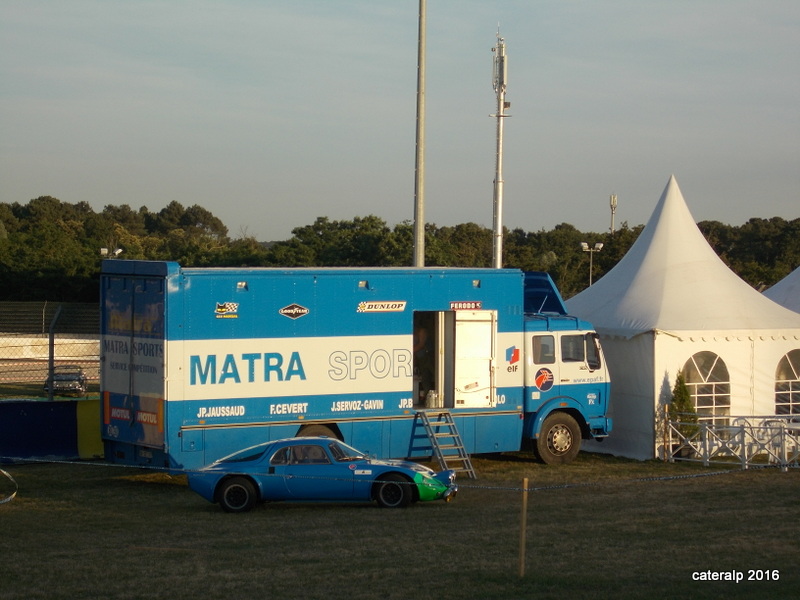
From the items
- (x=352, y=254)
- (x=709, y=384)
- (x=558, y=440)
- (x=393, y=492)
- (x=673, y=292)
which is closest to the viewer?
(x=393, y=492)

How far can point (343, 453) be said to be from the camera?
48.7ft

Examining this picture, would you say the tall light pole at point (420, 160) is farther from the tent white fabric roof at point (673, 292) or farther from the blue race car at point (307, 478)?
the blue race car at point (307, 478)

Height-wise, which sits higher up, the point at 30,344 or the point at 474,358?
the point at 30,344

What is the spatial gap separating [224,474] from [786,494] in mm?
8063

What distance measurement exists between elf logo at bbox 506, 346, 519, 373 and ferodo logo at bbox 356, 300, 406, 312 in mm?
2235

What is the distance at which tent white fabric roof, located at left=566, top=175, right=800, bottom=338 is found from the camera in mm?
21172

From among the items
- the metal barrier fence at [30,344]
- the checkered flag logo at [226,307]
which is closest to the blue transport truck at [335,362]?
the checkered flag logo at [226,307]

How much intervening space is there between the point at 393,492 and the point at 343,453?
874mm

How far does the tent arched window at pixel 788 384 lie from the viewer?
859 inches

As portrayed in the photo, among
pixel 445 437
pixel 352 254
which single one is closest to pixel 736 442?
pixel 445 437

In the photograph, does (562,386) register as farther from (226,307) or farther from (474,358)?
(226,307)

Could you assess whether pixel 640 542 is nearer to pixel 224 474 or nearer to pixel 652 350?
pixel 224 474

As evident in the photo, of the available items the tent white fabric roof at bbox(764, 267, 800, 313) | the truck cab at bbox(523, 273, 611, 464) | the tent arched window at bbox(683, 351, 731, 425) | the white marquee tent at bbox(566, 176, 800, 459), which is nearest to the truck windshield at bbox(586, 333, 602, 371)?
the truck cab at bbox(523, 273, 611, 464)

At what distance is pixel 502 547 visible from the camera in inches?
454
